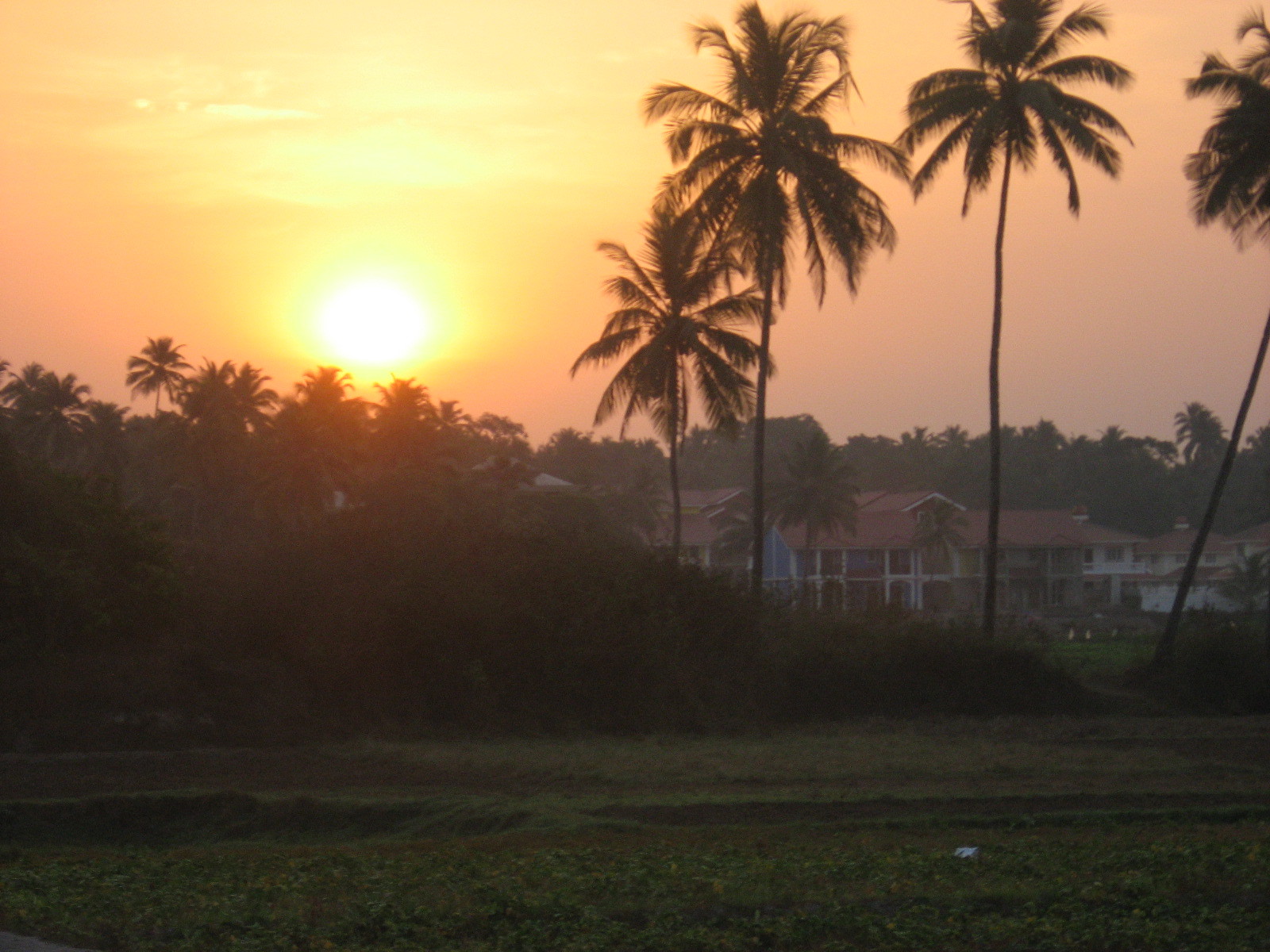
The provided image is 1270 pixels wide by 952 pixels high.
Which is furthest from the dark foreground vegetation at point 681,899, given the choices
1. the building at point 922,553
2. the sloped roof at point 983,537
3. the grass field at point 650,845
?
the sloped roof at point 983,537

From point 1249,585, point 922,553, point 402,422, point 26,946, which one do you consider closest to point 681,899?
point 26,946

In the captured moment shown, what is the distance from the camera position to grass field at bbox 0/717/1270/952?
7.51m

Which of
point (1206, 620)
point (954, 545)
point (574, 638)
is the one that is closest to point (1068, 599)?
point (954, 545)

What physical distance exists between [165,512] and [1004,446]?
75.5 metres

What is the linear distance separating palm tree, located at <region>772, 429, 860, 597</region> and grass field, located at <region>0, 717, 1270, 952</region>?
42061 millimetres

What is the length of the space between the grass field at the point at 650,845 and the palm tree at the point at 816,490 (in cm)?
4206

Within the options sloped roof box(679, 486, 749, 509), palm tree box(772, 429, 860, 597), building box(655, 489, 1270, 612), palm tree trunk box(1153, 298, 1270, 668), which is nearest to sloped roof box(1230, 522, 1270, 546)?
building box(655, 489, 1270, 612)

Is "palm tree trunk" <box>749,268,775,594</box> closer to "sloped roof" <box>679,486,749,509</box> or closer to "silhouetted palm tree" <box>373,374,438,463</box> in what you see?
"silhouetted palm tree" <box>373,374,438,463</box>

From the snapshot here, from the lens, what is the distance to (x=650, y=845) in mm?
10906

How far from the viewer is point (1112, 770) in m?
16.8

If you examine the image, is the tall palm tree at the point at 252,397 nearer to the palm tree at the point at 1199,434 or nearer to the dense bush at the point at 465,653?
the dense bush at the point at 465,653

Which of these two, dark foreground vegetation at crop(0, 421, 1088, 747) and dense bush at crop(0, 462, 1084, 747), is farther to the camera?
dense bush at crop(0, 462, 1084, 747)

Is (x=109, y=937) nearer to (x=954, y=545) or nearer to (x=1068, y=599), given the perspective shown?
(x=954, y=545)

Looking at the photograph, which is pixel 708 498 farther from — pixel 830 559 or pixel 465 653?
pixel 465 653
